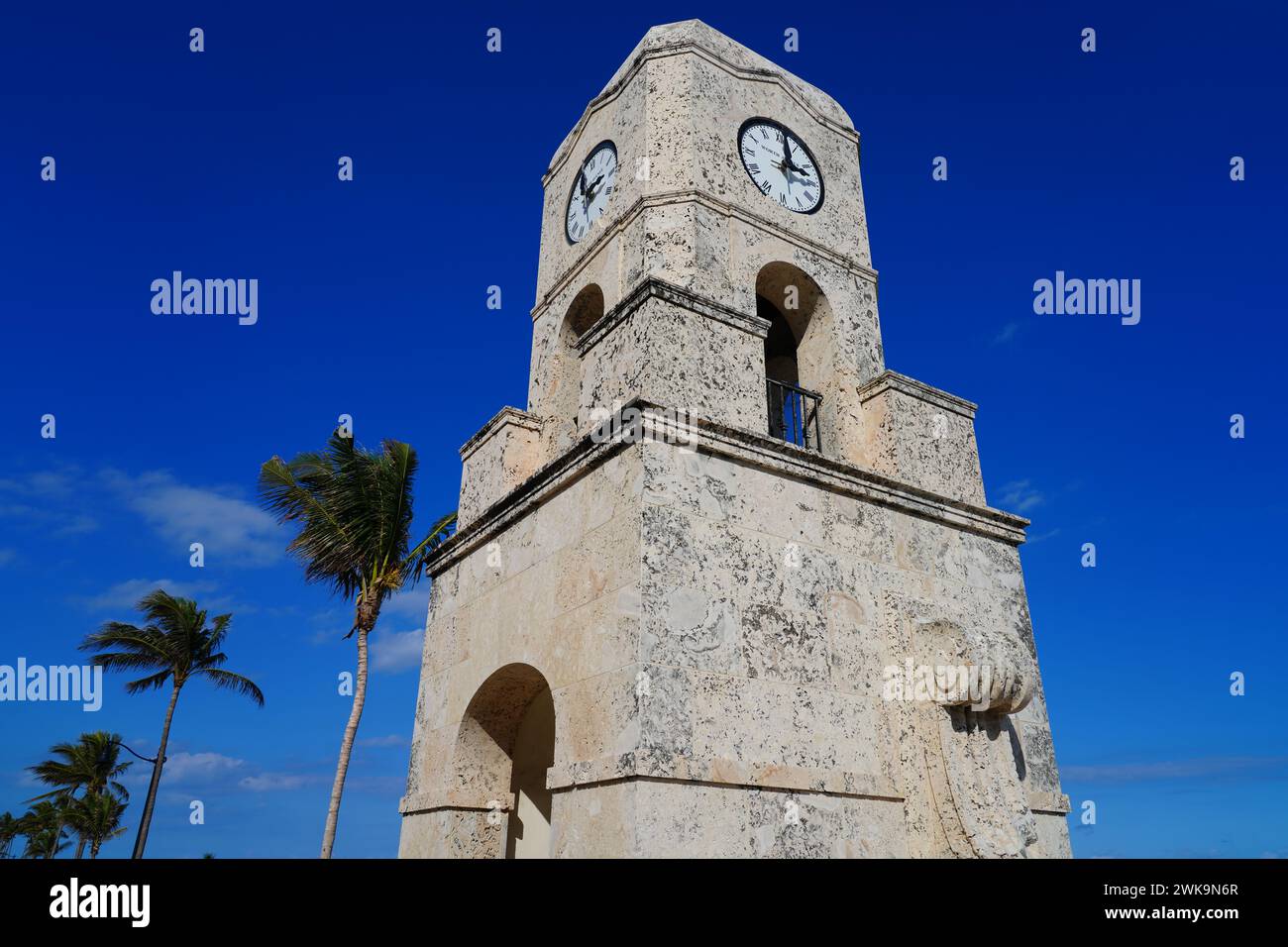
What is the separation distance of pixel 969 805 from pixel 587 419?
14.7 feet

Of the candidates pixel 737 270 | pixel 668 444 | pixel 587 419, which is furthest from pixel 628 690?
pixel 737 270

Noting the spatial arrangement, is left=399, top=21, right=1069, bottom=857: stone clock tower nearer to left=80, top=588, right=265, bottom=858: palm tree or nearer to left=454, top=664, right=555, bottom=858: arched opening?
left=454, top=664, right=555, bottom=858: arched opening

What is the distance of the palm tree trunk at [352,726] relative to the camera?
1535cm

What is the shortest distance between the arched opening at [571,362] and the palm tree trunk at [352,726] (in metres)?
9.37

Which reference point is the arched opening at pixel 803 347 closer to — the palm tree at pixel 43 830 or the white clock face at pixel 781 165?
the white clock face at pixel 781 165

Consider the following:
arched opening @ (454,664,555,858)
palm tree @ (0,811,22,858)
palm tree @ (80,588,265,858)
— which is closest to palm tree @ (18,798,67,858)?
palm tree @ (0,811,22,858)

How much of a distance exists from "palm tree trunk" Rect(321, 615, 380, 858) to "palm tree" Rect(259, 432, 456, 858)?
28 millimetres

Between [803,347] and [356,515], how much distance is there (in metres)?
11.8
